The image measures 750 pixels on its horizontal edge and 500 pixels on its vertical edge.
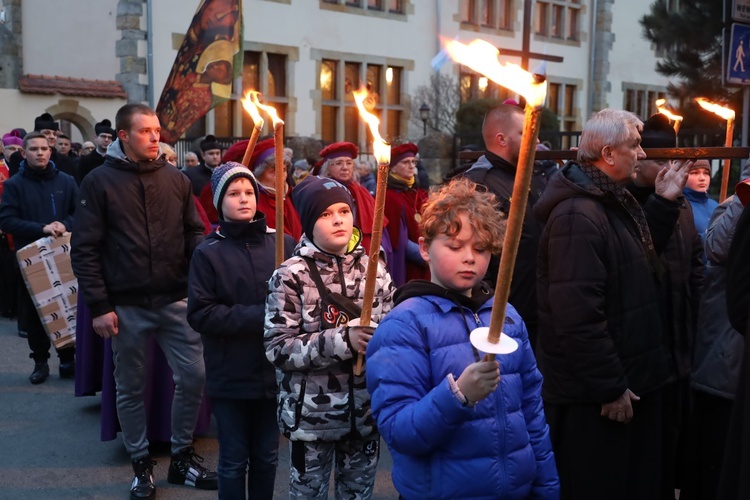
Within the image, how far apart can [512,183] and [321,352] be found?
1777 millimetres

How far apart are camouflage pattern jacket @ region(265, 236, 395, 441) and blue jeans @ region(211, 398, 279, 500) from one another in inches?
20.9

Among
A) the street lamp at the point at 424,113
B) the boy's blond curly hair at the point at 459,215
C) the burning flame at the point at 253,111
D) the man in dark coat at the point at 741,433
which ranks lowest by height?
the man in dark coat at the point at 741,433

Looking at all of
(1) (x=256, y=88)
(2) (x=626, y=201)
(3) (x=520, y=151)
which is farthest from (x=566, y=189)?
(1) (x=256, y=88)

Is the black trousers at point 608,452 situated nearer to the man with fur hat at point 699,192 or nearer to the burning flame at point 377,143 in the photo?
the burning flame at point 377,143

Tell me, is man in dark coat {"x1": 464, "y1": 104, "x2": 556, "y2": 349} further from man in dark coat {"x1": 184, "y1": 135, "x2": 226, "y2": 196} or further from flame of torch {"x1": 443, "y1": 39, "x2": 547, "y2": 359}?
man in dark coat {"x1": 184, "y1": 135, "x2": 226, "y2": 196}

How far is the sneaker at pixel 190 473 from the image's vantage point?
4.87 meters

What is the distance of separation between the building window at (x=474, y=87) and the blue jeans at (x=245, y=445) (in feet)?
63.1

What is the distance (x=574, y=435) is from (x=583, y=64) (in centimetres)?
2533

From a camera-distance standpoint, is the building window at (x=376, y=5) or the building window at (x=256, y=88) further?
the building window at (x=376, y=5)

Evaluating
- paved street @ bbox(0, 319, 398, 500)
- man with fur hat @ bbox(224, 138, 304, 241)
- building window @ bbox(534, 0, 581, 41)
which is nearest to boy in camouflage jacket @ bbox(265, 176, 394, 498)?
paved street @ bbox(0, 319, 398, 500)

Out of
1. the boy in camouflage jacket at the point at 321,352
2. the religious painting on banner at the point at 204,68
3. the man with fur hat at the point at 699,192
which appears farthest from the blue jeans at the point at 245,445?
the man with fur hat at the point at 699,192

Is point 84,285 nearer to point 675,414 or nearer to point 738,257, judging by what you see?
point 675,414

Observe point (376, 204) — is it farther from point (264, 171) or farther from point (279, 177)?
point (264, 171)

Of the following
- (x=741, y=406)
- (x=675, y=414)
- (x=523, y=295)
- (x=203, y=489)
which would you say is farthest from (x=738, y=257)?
(x=203, y=489)
